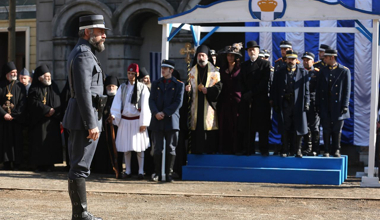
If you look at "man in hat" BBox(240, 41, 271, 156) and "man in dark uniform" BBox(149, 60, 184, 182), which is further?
"man in hat" BBox(240, 41, 271, 156)

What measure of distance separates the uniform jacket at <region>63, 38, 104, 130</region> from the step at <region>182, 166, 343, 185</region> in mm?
4042

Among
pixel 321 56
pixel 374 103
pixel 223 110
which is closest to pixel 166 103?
pixel 223 110

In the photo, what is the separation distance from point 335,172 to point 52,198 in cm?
399

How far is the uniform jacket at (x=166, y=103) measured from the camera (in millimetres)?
10023

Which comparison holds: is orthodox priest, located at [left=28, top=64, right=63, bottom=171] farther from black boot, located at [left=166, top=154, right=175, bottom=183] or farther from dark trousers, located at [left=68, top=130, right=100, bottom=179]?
dark trousers, located at [left=68, top=130, right=100, bottom=179]

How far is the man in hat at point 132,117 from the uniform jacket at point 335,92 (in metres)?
2.66

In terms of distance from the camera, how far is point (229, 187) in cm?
945

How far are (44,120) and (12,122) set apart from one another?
0.60 metres

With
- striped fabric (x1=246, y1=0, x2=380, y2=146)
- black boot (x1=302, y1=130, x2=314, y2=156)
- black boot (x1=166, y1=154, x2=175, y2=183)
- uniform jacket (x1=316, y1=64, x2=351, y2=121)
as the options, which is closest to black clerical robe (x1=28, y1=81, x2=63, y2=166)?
black boot (x1=166, y1=154, x2=175, y2=183)

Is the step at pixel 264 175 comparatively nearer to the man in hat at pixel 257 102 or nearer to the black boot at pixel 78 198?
the man in hat at pixel 257 102

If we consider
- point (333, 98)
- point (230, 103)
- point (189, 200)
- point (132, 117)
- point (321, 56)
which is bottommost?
point (189, 200)

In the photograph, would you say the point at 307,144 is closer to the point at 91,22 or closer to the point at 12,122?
the point at 12,122

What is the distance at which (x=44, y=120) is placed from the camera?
37.6ft

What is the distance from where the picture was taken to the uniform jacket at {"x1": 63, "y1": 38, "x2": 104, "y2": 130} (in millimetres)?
6199
